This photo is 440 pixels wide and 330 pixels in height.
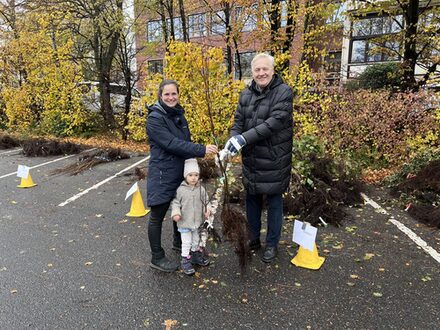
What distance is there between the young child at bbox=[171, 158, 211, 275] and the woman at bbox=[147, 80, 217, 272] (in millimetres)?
88

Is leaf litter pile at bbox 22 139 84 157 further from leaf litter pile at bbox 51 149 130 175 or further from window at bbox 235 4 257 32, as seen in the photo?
window at bbox 235 4 257 32

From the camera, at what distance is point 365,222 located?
14.0 ft

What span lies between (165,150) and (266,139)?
2.99 ft

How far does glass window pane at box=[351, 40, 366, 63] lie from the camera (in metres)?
20.4

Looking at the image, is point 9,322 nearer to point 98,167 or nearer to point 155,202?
point 155,202

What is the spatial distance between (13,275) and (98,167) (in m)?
4.78

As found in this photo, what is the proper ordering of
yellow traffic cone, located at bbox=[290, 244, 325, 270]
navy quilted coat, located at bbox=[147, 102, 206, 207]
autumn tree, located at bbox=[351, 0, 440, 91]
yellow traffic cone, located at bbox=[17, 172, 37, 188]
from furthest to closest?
autumn tree, located at bbox=[351, 0, 440, 91]
yellow traffic cone, located at bbox=[17, 172, 37, 188]
yellow traffic cone, located at bbox=[290, 244, 325, 270]
navy quilted coat, located at bbox=[147, 102, 206, 207]

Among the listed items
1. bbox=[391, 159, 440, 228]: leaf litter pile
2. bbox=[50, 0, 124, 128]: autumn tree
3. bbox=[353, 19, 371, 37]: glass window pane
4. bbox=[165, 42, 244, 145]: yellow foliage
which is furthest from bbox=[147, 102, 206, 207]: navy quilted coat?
bbox=[353, 19, 371, 37]: glass window pane

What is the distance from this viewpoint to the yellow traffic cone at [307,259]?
125 inches

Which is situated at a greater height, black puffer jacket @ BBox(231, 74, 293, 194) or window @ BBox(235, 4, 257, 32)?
window @ BBox(235, 4, 257, 32)

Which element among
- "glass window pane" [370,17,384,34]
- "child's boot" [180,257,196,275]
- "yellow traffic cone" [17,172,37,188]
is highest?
"glass window pane" [370,17,384,34]

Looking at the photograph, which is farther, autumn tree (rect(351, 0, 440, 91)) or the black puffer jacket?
autumn tree (rect(351, 0, 440, 91))

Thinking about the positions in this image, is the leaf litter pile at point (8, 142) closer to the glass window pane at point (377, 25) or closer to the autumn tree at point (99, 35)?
the autumn tree at point (99, 35)

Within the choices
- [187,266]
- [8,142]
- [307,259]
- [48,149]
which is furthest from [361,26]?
[8,142]
